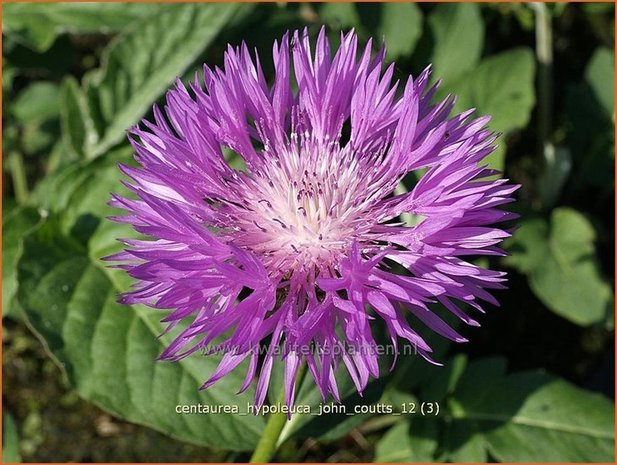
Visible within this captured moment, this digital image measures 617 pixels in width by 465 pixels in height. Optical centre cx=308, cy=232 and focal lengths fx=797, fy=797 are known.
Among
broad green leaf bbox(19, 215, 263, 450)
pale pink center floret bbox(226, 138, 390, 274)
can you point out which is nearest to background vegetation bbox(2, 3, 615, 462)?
broad green leaf bbox(19, 215, 263, 450)

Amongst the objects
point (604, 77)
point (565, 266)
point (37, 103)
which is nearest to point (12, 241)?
point (37, 103)

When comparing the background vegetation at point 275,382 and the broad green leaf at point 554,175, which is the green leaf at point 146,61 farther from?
the broad green leaf at point 554,175

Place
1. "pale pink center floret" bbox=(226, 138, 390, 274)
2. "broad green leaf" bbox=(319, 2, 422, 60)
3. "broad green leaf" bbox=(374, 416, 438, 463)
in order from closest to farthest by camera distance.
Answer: "pale pink center floret" bbox=(226, 138, 390, 274)
"broad green leaf" bbox=(374, 416, 438, 463)
"broad green leaf" bbox=(319, 2, 422, 60)

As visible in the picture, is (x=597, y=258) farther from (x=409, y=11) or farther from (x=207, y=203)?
(x=207, y=203)

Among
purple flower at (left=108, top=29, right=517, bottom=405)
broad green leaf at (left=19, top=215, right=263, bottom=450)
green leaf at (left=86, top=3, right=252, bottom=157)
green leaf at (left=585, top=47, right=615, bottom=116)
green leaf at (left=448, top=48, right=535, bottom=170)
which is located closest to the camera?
purple flower at (left=108, top=29, right=517, bottom=405)

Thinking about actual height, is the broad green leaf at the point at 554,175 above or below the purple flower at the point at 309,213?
above

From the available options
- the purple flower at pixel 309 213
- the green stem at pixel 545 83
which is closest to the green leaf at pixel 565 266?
the green stem at pixel 545 83

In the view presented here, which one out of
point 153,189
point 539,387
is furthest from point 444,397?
point 153,189

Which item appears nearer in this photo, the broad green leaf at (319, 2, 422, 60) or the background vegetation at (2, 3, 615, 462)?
the background vegetation at (2, 3, 615, 462)

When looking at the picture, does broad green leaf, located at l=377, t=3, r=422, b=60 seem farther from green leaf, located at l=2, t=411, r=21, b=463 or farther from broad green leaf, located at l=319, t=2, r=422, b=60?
green leaf, located at l=2, t=411, r=21, b=463
